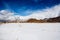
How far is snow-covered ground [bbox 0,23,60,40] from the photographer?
1.42m

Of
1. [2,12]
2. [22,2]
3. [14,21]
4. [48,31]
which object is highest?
[22,2]

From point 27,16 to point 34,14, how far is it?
0.35ft

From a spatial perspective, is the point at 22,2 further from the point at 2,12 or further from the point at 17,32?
the point at 17,32

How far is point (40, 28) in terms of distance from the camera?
1450mm

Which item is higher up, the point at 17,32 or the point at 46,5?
the point at 46,5

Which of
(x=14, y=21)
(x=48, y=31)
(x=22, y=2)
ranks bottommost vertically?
(x=48, y=31)

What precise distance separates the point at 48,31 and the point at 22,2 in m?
0.55

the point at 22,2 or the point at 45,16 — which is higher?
the point at 22,2

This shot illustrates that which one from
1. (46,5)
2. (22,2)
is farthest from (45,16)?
(22,2)

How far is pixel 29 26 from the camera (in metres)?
1.46

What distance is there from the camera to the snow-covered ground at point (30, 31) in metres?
1.42

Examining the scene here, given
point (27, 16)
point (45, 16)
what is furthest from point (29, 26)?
point (45, 16)

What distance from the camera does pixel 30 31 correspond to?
4.80ft

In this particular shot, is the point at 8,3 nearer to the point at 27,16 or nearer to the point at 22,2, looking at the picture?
the point at 22,2
